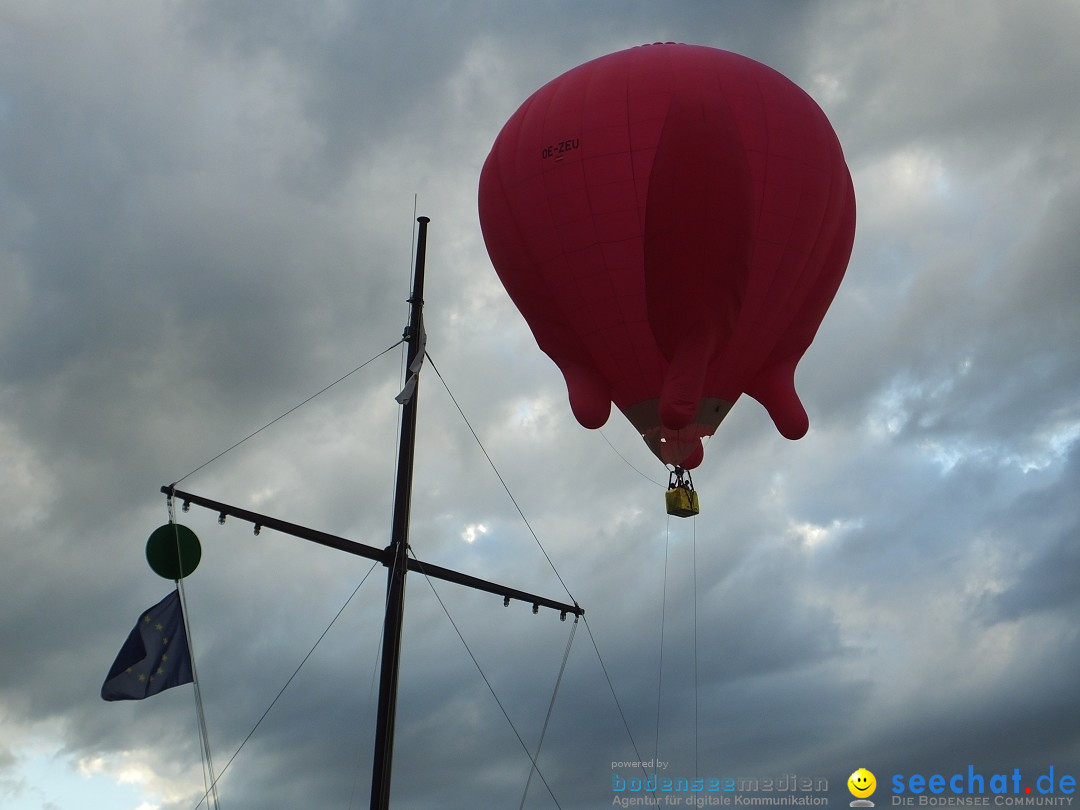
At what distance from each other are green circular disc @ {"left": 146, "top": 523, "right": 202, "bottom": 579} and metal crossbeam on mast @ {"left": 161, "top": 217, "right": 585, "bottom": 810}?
2.28ft

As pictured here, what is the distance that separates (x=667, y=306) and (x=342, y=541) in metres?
7.29

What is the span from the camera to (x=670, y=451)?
25.2 metres

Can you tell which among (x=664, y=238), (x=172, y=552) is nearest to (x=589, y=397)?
(x=664, y=238)

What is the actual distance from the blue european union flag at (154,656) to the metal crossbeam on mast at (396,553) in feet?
5.39

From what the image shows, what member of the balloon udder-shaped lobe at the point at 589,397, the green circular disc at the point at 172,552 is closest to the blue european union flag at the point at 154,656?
the green circular disc at the point at 172,552

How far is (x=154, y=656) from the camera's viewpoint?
18.7 meters

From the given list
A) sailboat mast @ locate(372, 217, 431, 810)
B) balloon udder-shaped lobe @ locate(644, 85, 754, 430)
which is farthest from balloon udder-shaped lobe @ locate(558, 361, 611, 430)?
sailboat mast @ locate(372, 217, 431, 810)

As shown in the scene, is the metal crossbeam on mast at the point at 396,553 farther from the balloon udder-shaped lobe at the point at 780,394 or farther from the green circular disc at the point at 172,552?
the balloon udder-shaped lobe at the point at 780,394

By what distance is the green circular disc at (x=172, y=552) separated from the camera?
725 inches

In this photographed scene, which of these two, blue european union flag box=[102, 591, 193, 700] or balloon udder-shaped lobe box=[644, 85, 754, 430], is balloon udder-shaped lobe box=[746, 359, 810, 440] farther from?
blue european union flag box=[102, 591, 193, 700]

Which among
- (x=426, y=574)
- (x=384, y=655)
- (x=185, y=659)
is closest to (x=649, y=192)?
(x=426, y=574)

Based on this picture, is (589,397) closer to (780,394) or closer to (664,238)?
(780,394)

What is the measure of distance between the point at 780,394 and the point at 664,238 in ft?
17.3

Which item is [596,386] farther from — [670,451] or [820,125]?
[820,125]
